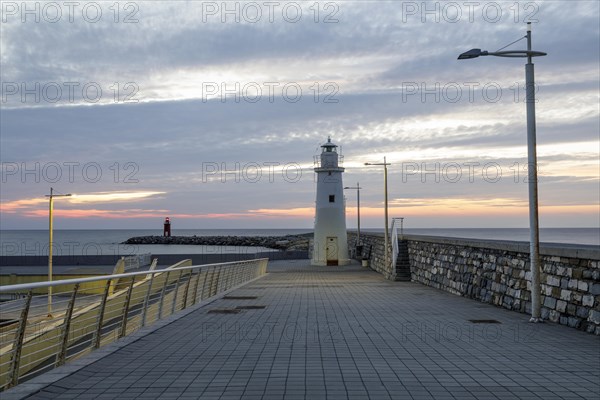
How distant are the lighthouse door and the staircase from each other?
1688 cm

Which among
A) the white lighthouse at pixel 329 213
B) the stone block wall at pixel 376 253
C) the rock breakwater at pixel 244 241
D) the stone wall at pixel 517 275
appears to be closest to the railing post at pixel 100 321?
the stone wall at pixel 517 275

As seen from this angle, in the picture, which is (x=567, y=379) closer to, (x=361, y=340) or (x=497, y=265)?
(x=361, y=340)

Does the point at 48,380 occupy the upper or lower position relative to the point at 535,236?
lower

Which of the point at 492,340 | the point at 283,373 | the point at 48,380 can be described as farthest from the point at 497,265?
the point at 48,380

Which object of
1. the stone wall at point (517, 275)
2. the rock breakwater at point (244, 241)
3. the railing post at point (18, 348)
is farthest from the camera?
the rock breakwater at point (244, 241)

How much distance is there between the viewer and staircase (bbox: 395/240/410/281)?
27375mm

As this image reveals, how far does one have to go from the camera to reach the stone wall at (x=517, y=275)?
10936 millimetres

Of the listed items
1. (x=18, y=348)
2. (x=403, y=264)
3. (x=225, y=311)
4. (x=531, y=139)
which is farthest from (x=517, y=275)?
(x=403, y=264)

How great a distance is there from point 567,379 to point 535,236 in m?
5.62

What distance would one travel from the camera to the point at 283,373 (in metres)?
7.43

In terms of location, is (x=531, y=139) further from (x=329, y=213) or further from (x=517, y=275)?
(x=329, y=213)

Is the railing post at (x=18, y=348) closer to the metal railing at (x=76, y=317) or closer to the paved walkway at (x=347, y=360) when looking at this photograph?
the metal railing at (x=76, y=317)

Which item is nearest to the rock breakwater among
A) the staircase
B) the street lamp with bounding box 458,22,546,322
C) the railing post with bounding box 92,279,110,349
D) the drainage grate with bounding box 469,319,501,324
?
the staircase

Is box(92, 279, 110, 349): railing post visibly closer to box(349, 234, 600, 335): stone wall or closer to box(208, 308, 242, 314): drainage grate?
box(208, 308, 242, 314): drainage grate
